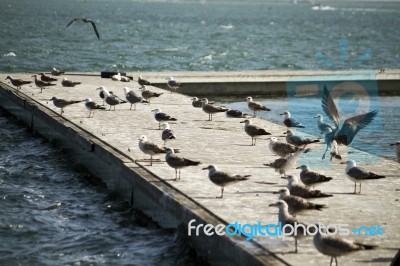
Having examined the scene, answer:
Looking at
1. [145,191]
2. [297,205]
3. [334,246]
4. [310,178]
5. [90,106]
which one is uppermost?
[90,106]

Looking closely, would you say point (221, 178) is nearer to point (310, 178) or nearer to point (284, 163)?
point (310, 178)

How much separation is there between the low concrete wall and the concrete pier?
0.02m

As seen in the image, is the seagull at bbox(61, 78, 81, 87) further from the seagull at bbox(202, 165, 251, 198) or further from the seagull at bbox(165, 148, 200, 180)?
the seagull at bbox(202, 165, 251, 198)

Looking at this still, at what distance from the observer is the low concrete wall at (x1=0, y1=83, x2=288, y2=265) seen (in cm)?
1277

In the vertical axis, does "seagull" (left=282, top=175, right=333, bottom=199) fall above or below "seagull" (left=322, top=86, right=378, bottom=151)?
below

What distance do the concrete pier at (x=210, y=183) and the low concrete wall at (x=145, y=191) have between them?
17mm

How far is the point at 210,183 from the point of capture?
16344 mm

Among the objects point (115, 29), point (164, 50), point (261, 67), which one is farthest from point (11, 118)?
point (115, 29)

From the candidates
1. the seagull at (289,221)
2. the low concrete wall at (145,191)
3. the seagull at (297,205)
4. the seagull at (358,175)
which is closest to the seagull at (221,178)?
the low concrete wall at (145,191)

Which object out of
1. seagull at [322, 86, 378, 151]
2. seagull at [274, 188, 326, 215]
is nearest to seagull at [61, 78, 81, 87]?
seagull at [322, 86, 378, 151]

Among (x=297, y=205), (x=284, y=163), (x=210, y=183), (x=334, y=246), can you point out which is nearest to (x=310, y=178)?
(x=284, y=163)

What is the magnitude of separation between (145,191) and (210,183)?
1.15 meters

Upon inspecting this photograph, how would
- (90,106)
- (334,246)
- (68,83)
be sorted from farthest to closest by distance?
(68,83), (90,106), (334,246)

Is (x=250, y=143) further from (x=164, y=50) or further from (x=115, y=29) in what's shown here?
(x=115, y=29)
